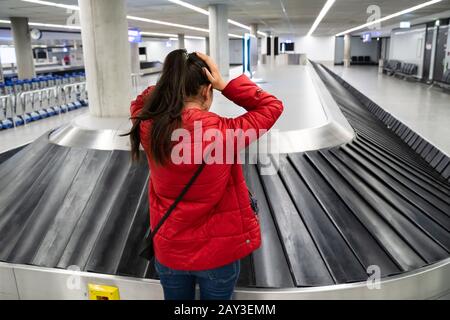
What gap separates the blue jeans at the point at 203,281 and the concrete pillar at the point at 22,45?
1967cm

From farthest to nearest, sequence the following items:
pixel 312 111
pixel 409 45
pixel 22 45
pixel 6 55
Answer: pixel 6 55 → pixel 409 45 → pixel 22 45 → pixel 312 111

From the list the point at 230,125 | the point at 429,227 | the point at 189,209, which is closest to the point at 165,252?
the point at 189,209

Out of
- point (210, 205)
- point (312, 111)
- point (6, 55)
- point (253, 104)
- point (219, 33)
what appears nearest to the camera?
point (210, 205)

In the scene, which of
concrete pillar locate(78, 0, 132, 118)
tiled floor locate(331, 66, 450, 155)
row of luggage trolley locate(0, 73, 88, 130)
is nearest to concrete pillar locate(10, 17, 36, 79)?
row of luggage trolley locate(0, 73, 88, 130)

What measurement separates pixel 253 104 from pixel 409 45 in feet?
106

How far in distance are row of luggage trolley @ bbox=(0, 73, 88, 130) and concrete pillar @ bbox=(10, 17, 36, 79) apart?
1.06 metres

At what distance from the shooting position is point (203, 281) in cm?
212

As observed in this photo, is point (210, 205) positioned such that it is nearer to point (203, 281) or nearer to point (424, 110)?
point (203, 281)

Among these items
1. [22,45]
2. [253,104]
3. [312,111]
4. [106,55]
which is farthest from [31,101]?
[253,104]

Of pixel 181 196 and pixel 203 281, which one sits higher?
pixel 181 196

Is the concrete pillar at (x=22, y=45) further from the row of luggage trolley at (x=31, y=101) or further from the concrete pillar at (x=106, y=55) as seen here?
the concrete pillar at (x=106, y=55)

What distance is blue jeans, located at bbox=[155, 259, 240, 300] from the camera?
6.84 ft

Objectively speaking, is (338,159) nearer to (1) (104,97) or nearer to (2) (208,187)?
(2) (208,187)

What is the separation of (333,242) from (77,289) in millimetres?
2226
